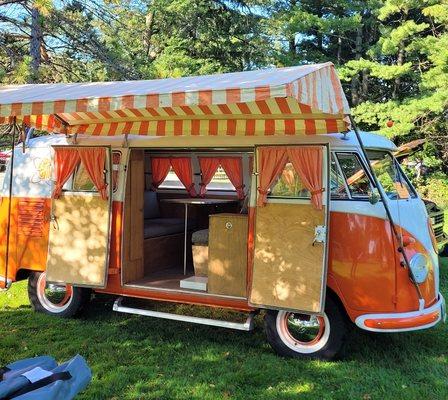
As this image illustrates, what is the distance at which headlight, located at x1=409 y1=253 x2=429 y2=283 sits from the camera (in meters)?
4.82

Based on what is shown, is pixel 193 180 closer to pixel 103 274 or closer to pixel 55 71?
pixel 103 274

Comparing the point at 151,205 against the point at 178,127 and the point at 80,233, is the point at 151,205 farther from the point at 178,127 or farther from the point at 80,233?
the point at 178,127

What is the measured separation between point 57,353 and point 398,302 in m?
3.36

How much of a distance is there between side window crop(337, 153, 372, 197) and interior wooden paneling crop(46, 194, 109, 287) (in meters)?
2.62

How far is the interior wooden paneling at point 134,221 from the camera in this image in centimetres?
609

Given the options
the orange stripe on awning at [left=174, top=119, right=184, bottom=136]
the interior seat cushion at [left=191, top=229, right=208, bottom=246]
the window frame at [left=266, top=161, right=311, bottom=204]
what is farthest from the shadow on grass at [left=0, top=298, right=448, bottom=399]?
the orange stripe on awning at [left=174, top=119, right=184, bottom=136]

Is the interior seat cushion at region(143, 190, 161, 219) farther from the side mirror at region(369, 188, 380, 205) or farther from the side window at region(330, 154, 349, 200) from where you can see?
the side mirror at region(369, 188, 380, 205)

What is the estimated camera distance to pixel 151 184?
309 inches

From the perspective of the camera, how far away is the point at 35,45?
947 cm

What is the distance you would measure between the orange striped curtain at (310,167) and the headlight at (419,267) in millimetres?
985

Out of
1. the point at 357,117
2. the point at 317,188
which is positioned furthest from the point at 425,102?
the point at 317,188

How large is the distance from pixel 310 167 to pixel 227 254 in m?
1.38

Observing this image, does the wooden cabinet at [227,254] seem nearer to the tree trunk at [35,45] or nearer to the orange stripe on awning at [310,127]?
the orange stripe on awning at [310,127]

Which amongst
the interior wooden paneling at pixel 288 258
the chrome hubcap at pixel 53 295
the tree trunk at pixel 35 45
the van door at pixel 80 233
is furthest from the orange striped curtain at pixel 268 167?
the tree trunk at pixel 35 45
